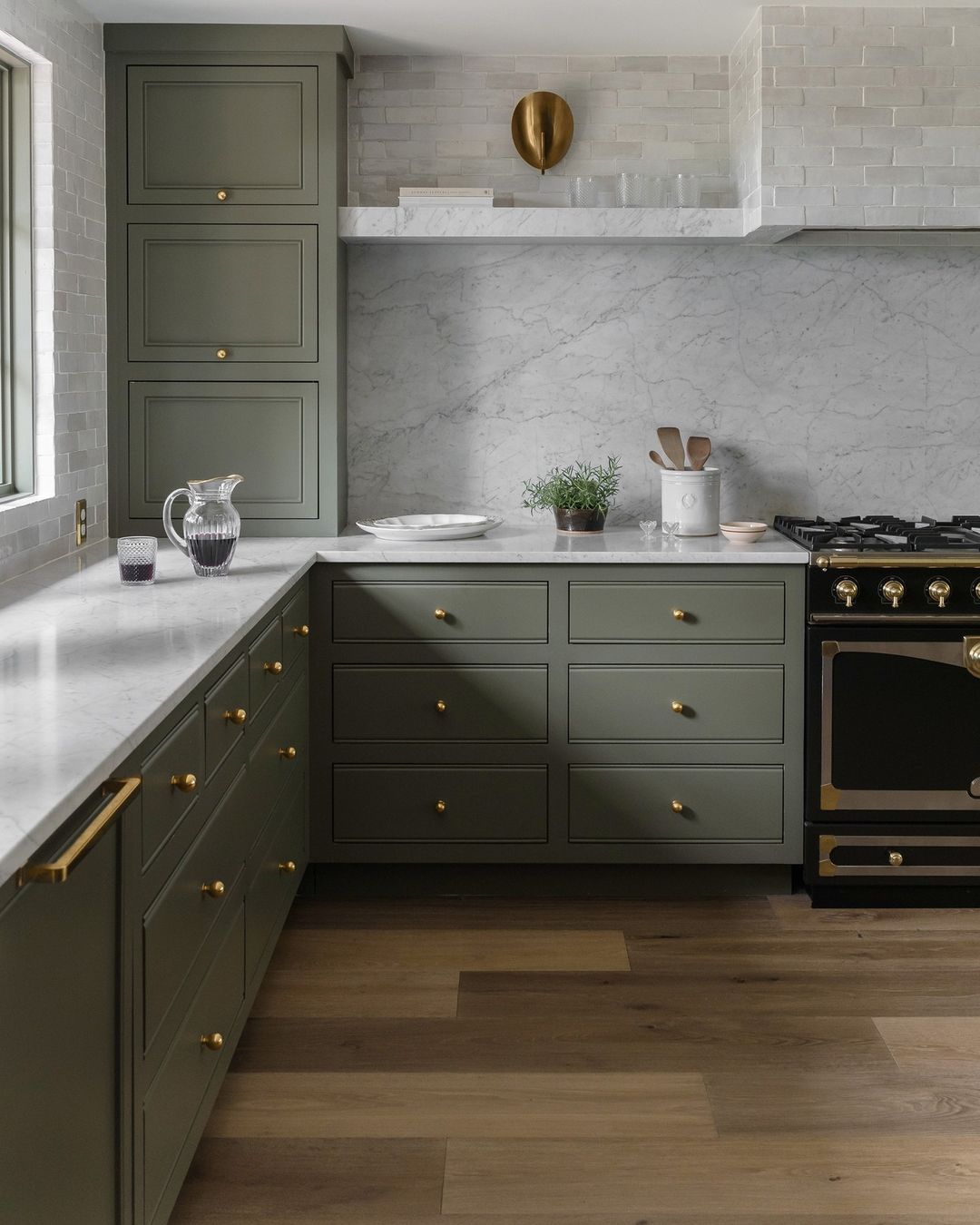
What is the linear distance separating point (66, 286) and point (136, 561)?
97 centimetres

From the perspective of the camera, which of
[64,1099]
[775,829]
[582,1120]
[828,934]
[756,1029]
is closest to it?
[64,1099]

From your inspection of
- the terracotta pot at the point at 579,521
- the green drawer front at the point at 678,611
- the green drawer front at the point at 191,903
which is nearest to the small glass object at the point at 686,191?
the terracotta pot at the point at 579,521

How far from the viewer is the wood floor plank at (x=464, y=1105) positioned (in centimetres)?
243

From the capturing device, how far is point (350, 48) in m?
3.87

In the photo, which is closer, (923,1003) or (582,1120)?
(582,1120)

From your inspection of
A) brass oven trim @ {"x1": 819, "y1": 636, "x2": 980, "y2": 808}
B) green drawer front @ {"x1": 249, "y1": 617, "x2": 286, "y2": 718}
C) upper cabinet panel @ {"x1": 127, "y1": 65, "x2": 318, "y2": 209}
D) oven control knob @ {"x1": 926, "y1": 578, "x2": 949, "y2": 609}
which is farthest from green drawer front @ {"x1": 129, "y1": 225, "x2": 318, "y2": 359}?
oven control knob @ {"x1": 926, "y1": 578, "x2": 949, "y2": 609}

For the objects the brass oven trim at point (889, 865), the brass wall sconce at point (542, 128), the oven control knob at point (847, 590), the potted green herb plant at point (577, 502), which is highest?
the brass wall sconce at point (542, 128)

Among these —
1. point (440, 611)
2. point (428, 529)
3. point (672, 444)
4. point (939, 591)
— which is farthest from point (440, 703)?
point (939, 591)

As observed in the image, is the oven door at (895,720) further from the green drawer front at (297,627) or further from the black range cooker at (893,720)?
the green drawer front at (297,627)

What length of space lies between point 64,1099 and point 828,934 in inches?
93.3

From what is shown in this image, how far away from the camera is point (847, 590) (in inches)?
135

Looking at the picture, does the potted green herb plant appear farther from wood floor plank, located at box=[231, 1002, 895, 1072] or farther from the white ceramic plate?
wood floor plank, located at box=[231, 1002, 895, 1072]

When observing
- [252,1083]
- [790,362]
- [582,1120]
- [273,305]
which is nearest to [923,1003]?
[582,1120]

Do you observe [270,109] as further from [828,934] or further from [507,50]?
[828,934]
